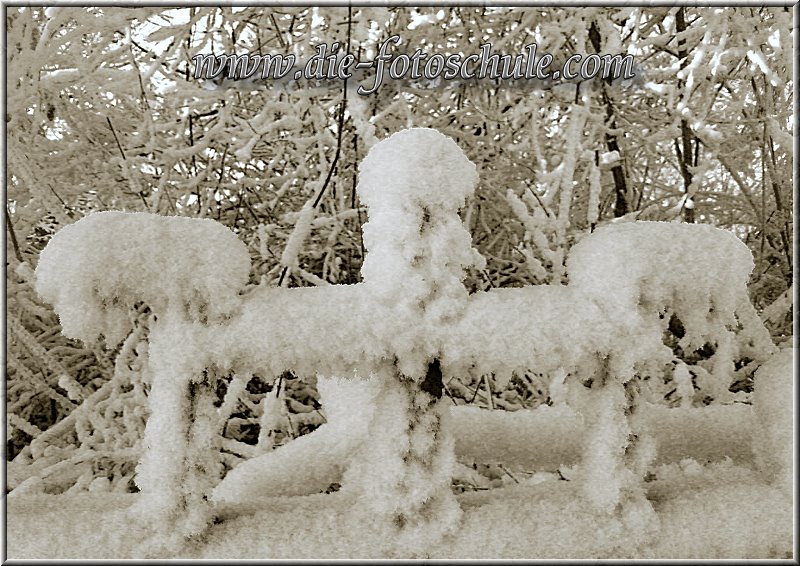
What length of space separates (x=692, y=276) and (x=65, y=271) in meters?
0.91

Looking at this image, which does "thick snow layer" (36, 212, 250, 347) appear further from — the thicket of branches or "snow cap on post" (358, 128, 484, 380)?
the thicket of branches

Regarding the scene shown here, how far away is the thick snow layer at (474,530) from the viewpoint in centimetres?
93

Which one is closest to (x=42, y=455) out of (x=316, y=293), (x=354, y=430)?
(x=354, y=430)

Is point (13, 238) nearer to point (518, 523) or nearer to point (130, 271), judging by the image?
point (130, 271)

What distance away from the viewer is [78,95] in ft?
6.88

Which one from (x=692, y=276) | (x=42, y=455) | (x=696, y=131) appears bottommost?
(x=42, y=455)

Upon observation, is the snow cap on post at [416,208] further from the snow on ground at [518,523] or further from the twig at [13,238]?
the twig at [13,238]

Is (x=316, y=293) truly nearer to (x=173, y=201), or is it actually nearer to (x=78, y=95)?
(x=173, y=201)

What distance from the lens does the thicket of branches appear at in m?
1.78

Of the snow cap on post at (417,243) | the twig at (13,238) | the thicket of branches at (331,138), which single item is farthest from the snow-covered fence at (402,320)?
the twig at (13,238)

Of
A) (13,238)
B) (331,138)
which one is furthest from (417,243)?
(13,238)

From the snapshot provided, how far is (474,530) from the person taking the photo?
96 cm

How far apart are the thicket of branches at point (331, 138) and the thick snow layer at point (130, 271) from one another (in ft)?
2.24

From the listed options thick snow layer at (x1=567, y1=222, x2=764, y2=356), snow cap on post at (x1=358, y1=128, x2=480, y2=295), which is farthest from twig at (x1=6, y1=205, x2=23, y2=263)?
thick snow layer at (x1=567, y1=222, x2=764, y2=356)
